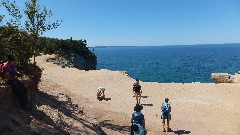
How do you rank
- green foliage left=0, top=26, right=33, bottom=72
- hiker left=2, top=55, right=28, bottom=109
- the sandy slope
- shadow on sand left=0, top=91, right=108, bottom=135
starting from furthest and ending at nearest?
the sandy slope → green foliage left=0, top=26, right=33, bottom=72 → hiker left=2, top=55, right=28, bottom=109 → shadow on sand left=0, top=91, right=108, bottom=135

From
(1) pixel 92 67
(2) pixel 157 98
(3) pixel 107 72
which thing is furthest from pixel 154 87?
(1) pixel 92 67

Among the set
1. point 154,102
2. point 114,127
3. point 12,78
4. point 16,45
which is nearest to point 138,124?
point 12,78

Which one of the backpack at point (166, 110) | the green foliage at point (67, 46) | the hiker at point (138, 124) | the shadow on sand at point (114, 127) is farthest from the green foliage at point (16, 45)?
the green foliage at point (67, 46)

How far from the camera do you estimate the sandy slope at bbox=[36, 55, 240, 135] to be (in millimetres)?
22516

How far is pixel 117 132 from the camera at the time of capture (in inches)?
767

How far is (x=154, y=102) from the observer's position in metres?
30.5

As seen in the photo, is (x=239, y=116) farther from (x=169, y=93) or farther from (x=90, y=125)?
(x=90, y=125)

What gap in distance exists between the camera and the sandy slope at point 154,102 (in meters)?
22.5

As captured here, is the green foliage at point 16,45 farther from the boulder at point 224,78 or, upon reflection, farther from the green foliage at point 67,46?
the green foliage at point 67,46

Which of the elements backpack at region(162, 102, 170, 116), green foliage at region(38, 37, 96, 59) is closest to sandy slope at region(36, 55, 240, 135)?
backpack at region(162, 102, 170, 116)

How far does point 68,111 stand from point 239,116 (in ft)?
47.4

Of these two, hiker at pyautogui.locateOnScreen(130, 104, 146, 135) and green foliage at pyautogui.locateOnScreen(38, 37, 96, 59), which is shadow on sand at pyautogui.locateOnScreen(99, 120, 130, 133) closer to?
hiker at pyautogui.locateOnScreen(130, 104, 146, 135)

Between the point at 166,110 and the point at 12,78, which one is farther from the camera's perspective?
the point at 166,110

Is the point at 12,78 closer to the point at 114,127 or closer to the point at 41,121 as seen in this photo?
the point at 41,121
